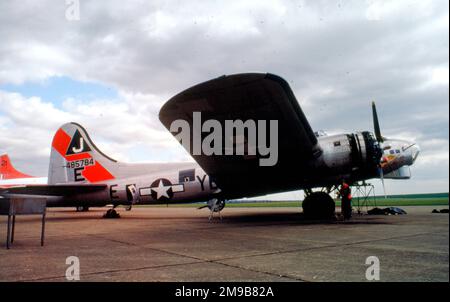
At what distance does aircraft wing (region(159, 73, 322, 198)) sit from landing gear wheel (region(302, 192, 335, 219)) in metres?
0.81

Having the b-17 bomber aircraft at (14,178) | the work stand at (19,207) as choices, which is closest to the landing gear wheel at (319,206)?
the work stand at (19,207)

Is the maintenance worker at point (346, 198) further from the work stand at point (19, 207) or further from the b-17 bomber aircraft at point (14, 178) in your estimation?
the b-17 bomber aircraft at point (14, 178)

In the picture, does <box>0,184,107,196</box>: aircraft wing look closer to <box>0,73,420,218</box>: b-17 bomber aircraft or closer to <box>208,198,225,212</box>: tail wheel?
<box>0,73,420,218</box>: b-17 bomber aircraft

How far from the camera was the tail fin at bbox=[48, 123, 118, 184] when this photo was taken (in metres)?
16.3

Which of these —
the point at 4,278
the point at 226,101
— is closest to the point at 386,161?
the point at 226,101

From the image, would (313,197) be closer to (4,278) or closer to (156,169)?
(156,169)

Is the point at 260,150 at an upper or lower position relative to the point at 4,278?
upper

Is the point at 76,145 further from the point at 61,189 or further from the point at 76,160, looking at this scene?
the point at 61,189

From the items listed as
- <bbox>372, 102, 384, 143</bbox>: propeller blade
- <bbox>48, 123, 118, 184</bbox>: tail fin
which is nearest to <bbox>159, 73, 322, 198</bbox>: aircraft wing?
<bbox>372, 102, 384, 143</bbox>: propeller blade

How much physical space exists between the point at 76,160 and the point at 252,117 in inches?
447

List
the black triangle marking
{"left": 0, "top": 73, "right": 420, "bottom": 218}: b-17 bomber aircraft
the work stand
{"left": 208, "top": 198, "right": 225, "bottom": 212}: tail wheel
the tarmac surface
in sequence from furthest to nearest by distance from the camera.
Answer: the black triangle marking → {"left": 208, "top": 198, "right": 225, "bottom": 212}: tail wheel → {"left": 0, "top": 73, "right": 420, "bottom": 218}: b-17 bomber aircraft → the work stand → the tarmac surface

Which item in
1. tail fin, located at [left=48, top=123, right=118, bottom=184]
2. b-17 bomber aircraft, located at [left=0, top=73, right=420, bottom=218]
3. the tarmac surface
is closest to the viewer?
the tarmac surface
